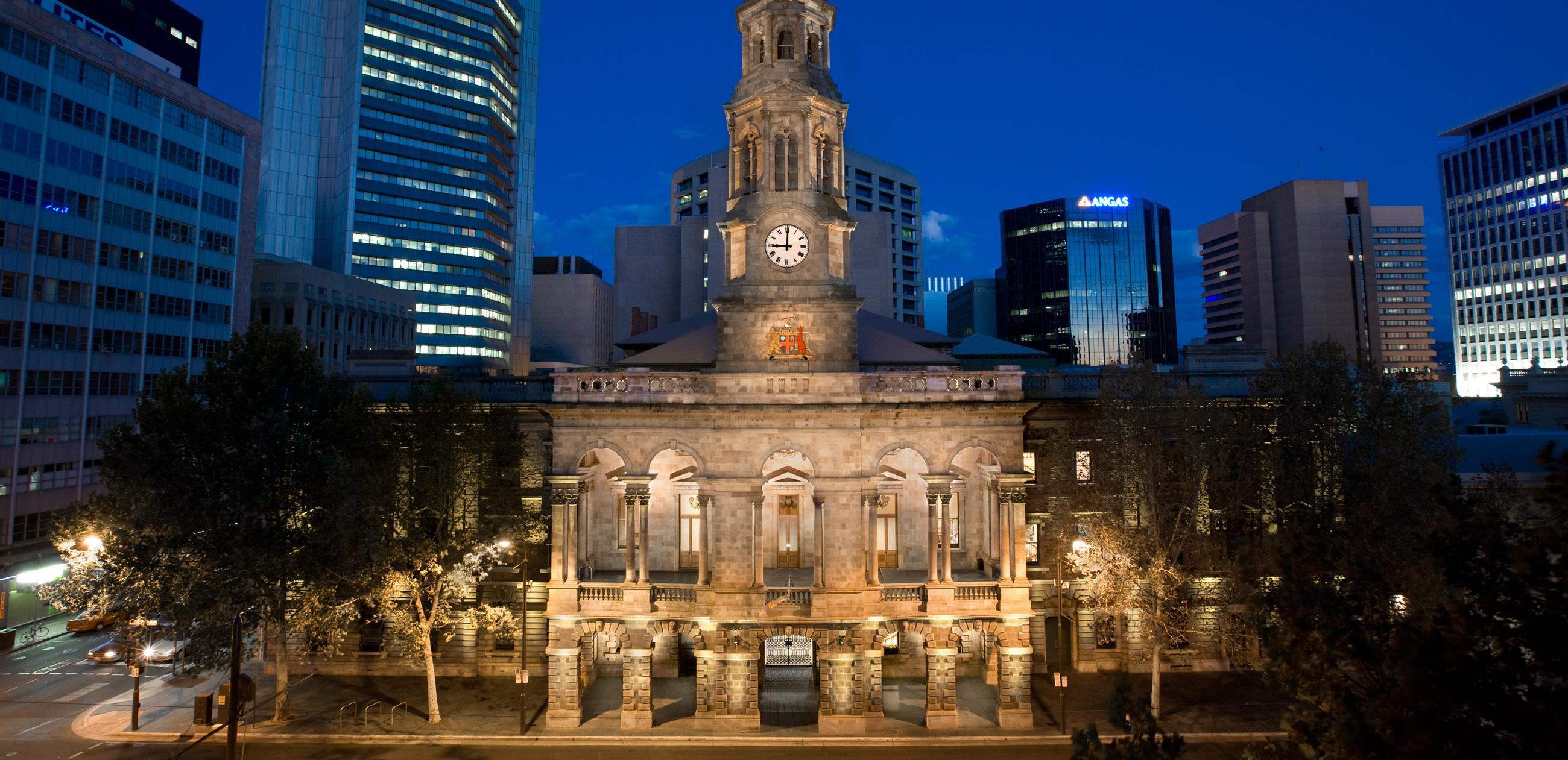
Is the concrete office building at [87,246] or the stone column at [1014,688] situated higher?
the concrete office building at [87,246]

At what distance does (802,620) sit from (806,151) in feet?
70.9

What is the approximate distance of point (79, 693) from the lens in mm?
35844

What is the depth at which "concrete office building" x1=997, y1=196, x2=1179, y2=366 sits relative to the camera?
526 feet

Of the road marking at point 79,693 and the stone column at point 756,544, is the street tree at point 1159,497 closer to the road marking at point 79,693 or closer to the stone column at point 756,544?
the stone column at point 756,544

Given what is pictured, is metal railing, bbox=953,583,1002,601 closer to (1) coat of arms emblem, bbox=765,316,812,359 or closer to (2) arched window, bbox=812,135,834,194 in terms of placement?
(1) coat of arms emblem, bbox=765,316,812,359

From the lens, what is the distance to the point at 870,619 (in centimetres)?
3225

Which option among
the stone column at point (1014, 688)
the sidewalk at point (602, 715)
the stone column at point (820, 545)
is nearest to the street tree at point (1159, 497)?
the sidewalk at point (602, 715)

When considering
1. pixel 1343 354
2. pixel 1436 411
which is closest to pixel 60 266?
pixel 1343 354

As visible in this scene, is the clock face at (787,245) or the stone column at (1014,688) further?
the clock face at (787,245)

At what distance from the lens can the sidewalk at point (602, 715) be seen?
3114 cm

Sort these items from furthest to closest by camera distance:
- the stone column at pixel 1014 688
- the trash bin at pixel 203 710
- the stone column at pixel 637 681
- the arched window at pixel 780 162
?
the arched window at pixel 780 162 → the stone column at pixel 637 681 → the stone column at pixel 1014 688 → the trash bin at pixel 203 710

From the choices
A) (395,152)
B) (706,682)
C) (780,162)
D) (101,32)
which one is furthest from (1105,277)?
(101,32)

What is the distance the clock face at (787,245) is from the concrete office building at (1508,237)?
131m

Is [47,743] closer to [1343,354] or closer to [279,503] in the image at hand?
[279,503]
